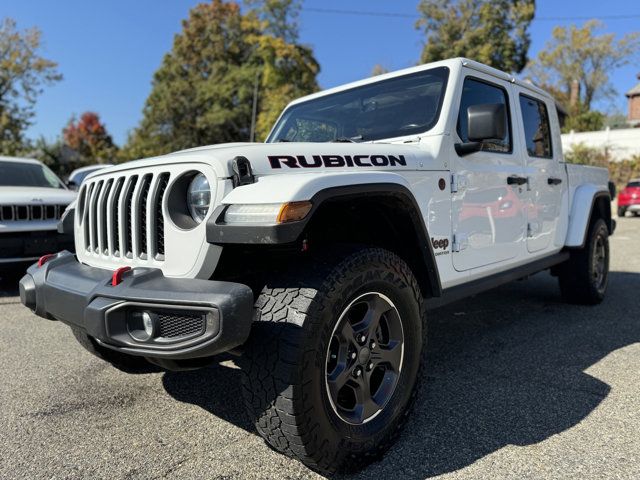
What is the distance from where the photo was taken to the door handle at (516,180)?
3389 mm

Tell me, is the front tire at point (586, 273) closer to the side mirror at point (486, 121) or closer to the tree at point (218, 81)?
the side mirror at point (486, 121)

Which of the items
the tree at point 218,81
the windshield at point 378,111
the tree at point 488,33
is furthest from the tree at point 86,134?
the windshield at point 378,111

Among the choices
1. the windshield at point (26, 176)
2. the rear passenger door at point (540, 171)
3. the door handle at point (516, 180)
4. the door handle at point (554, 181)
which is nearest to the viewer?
the door handle at point (516, 180)

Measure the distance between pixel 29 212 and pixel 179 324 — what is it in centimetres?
433

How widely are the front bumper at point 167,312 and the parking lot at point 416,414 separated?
0.65 meters

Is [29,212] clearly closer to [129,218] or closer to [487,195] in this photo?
[129,218]

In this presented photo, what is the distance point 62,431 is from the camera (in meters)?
2.43

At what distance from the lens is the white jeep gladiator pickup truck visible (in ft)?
5.92

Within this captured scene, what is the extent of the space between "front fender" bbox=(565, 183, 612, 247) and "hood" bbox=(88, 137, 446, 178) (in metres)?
2.29

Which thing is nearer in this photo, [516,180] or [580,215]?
[516,180]

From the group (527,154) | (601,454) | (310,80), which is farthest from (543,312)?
(310,80)

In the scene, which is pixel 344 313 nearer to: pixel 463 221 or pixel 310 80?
pixel 463 221

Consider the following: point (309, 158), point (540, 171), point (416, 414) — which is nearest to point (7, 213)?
point (309, 158)

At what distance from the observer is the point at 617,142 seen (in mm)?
26031
